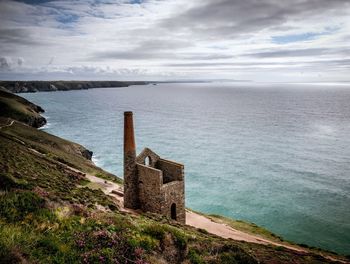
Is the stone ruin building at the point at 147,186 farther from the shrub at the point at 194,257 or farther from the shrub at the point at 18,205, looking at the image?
the shrub at the point at 18,205

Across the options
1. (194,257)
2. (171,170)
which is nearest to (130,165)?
(171,170)

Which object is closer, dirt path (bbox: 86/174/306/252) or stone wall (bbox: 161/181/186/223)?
stone wall (bbox: 161/181/186/223)

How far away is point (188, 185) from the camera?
161ft

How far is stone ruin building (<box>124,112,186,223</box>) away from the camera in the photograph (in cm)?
2416

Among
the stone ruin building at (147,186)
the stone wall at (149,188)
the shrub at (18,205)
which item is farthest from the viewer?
the stone ruin building at (147,186)

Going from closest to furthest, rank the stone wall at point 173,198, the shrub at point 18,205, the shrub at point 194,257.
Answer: the shrub at point 18,205
the shrub at point 194,257
the stone wall at point 173,198

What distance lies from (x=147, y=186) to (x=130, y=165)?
95.5 inches

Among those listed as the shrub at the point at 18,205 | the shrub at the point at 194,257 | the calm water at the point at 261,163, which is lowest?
the calm water at the point at 261,163

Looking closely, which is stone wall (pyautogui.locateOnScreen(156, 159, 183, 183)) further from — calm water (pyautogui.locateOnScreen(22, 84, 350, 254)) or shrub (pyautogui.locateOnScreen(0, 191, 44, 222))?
calm water (pyautogui.locateOnScreen(22, 84, 350, 254))

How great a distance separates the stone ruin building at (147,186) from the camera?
2416cm

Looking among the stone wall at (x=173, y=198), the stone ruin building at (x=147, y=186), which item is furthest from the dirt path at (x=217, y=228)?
the stone wall at (x=173, y=198)

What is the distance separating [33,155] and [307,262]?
117 ft

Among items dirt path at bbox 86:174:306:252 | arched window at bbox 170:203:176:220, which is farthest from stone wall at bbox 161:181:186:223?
dirt path at bbox 86:174:306:252

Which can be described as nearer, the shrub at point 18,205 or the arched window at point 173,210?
the shrub at point 18,205
